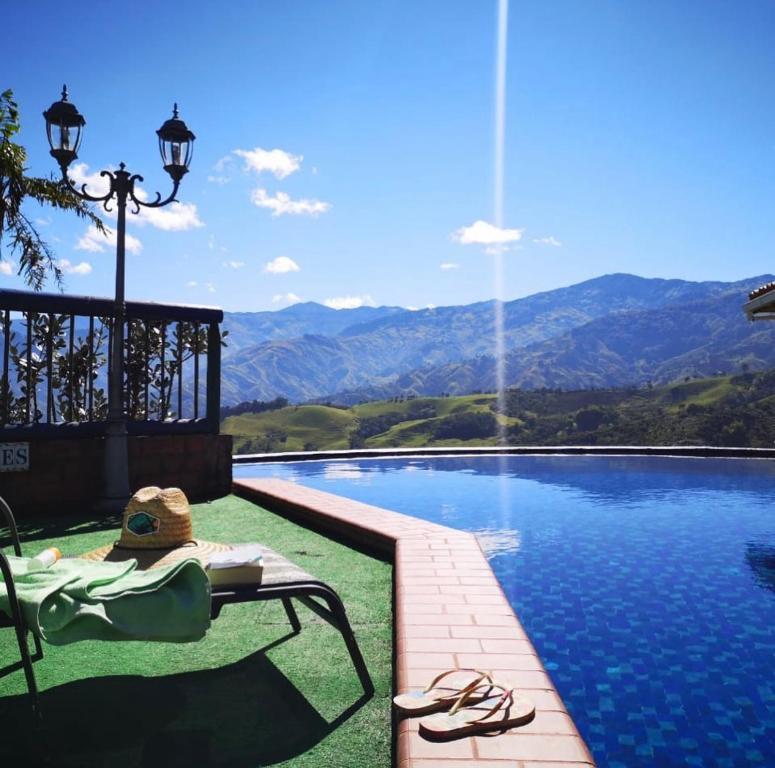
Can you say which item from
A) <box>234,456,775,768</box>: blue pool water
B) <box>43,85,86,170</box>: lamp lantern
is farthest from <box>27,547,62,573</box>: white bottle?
<box>43,85,86,170</box>: lamp lantern

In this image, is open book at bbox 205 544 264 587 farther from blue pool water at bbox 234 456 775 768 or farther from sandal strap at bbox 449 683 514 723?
blue pool water at bbox 234 456 775 768

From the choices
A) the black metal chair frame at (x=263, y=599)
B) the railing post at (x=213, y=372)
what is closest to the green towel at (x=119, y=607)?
the black metal chair frame at (x=263, y=599)

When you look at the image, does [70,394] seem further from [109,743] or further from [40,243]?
[40,243]

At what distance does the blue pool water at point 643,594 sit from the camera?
3141 millimetres

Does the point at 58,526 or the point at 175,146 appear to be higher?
the point at 175,146

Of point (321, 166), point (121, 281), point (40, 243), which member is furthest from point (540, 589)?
point (321, 166)

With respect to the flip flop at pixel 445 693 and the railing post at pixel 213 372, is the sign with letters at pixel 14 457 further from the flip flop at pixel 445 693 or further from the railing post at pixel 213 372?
the flip flop at pixel 445 693

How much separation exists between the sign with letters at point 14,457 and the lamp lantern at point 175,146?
3586 millimetres

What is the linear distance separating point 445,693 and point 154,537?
1.94m

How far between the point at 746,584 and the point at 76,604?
530 centimetres

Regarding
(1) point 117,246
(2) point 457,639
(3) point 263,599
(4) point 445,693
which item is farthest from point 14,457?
(4) point 445,693

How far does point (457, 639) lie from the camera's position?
10.3ft

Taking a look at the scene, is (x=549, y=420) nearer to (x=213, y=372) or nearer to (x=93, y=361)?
(x=213, y=372)

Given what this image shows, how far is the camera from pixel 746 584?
5621 mm
